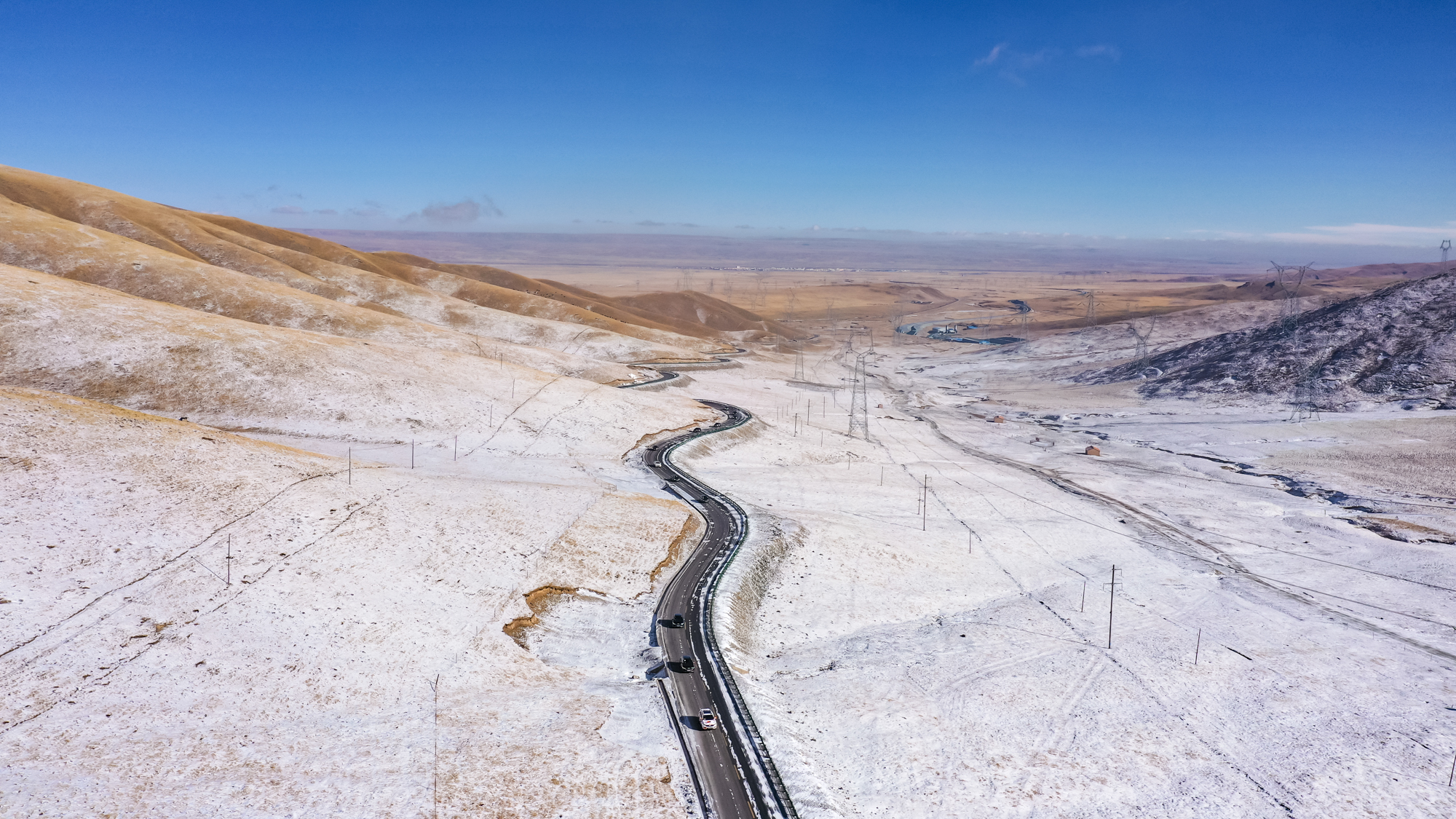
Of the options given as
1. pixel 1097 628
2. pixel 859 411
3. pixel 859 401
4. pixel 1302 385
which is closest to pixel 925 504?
pixel 1097 628

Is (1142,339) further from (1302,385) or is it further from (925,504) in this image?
(925,504)

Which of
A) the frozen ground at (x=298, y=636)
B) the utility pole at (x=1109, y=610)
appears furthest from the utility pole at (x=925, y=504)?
the frozen ground at (x=298, y=636)

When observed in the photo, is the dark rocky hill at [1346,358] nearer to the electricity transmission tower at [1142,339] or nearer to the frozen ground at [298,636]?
the electricity transmission tower at [1142,339]

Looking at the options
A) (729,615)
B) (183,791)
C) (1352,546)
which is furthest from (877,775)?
(1352,546)

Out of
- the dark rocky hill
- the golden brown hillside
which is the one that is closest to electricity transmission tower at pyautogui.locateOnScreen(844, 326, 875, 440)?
the golden brown hillside

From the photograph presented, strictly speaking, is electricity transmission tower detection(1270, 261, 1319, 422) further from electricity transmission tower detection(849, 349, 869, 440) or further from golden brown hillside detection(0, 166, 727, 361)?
golden brown hillside detection(0, 166, 727, 361)

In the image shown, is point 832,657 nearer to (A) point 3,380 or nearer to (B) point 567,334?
(A) point 3,380
